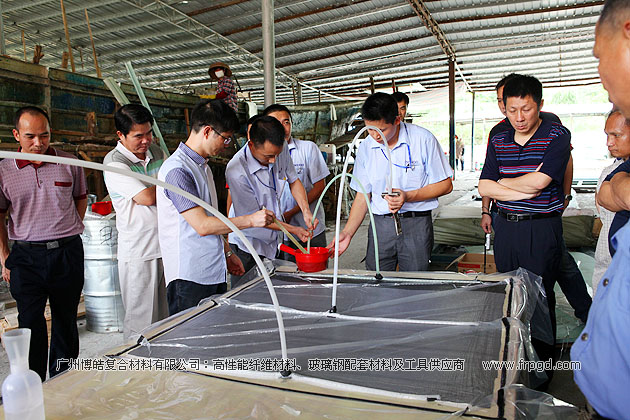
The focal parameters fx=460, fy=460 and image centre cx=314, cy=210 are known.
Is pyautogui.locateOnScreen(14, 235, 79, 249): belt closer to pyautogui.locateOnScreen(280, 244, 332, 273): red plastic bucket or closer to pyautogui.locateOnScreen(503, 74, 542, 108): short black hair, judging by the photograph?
pyautogui.locateOnScreen(280, 244, 332, 273): red plastic bucket

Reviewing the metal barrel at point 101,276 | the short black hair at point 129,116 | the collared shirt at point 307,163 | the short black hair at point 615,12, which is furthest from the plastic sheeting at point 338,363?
the metal barrel at point 101,276

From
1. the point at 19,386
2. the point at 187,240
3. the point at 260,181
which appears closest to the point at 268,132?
the point at 260,181

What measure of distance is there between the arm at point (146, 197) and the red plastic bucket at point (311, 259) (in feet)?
2.65

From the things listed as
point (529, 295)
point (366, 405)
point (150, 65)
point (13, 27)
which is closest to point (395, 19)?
point (150, 65)

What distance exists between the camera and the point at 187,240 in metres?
1.96

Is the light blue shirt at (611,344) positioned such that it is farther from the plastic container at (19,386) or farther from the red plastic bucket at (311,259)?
the red plastic bucket at (311,259)

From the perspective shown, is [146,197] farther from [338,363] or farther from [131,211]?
[338,363]

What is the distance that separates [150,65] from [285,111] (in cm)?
985

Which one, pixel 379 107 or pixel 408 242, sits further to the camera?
pixel 408 242

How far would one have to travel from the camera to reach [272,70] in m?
6.16

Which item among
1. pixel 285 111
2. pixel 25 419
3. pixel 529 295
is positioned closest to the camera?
pixel 25 419

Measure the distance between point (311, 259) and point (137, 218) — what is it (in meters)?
1.06

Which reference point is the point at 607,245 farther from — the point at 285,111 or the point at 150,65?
the point at 150,65

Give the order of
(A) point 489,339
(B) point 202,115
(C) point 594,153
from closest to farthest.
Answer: (A) point 489,339 < (B) point 202,115 < (C) point 594,153
